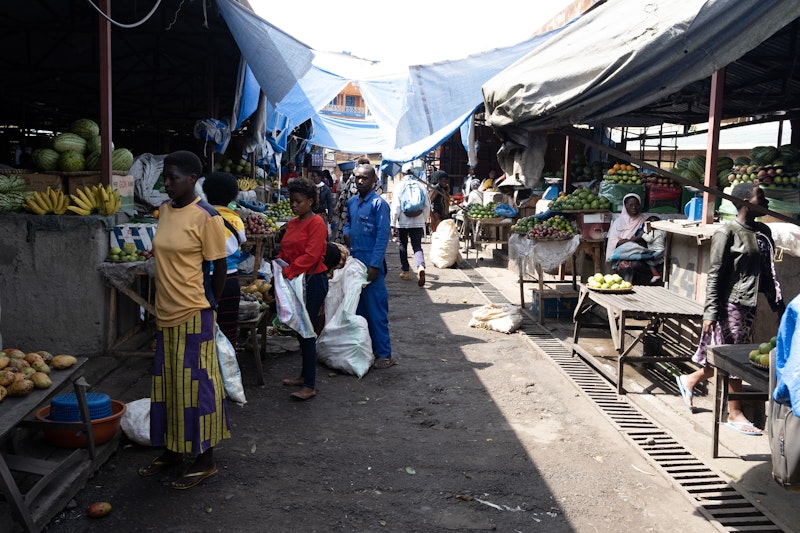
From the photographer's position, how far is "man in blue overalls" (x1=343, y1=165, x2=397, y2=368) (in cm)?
639

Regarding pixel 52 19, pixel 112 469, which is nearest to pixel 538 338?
pixel 112 469

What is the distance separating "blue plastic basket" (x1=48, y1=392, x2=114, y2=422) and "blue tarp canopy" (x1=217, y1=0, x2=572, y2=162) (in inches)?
190

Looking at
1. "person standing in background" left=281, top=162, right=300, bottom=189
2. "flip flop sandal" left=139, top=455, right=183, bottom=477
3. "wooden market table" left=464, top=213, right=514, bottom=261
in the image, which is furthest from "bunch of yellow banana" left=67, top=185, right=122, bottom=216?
"person standing in background" left=281, top=162, right=300, bottom=189

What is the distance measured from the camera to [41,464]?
3689mm

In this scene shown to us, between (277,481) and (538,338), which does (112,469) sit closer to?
(277,481)

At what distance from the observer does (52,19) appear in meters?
9.14

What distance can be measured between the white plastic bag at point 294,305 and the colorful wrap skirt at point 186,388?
1.46m

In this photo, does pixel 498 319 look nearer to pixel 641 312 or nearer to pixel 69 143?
pixel 641 312

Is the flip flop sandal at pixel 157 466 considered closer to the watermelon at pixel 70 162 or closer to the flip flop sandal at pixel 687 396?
the watermelon at pixel 70 162

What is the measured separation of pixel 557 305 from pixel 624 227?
4.62 feet

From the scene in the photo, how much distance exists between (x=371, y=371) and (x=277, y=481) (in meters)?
2.55

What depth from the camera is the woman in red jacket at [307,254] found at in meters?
5.50

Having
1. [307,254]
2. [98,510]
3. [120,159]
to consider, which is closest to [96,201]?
[120,159]

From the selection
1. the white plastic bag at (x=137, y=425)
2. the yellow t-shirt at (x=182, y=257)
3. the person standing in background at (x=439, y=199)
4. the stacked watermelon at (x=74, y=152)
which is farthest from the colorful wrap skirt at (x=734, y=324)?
the person standing in background at (x=439, y=199)
